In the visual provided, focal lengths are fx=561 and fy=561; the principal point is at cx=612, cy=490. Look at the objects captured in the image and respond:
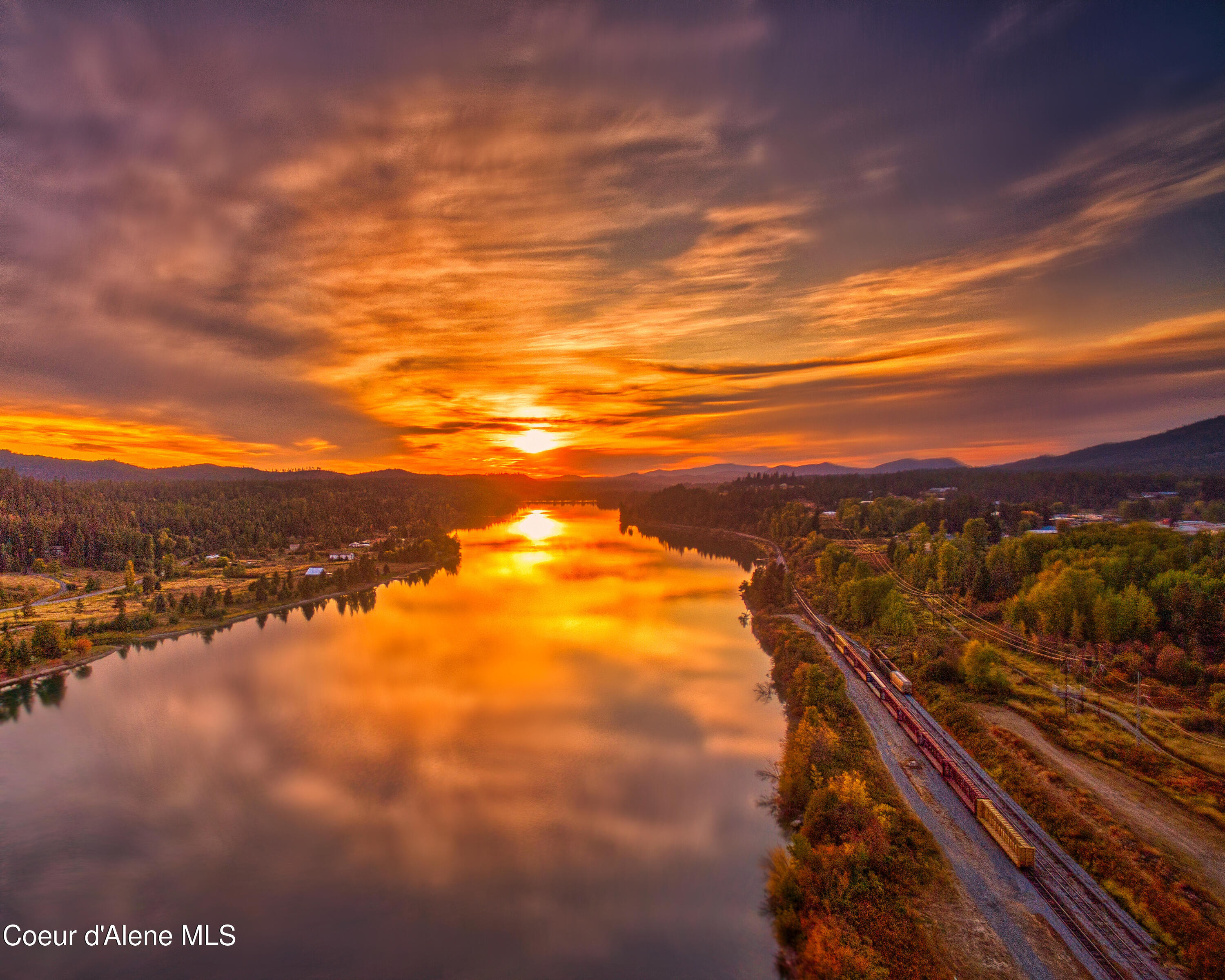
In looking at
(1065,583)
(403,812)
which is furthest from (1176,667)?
(403,812)

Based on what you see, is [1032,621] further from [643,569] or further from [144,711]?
[144,711]

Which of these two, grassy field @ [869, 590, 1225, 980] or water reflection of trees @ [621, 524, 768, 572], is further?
water reflection of trees @ [621, 524, 768, 572]

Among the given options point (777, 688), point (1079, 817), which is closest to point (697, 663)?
point (777, 688)

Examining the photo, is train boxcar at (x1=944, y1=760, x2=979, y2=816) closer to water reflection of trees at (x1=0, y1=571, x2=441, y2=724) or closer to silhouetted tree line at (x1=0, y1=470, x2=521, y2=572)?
water reflection of trees at (x1=0, y1=571, x2=441, y2=724)

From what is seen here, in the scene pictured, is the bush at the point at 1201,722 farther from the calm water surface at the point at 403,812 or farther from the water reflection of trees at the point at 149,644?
the water reflection of trees at the point at 149,644

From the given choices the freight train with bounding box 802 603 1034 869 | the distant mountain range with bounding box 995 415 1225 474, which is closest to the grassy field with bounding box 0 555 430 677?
the freight train with bounding box 802 603 1034 869

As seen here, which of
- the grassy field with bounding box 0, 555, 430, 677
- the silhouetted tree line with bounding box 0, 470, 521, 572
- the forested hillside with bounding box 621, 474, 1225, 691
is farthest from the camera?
the silhouetted tree line with bounding box 0, 470, 521, 572

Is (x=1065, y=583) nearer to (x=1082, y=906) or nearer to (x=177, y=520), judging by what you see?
(x=1082, y=906)
